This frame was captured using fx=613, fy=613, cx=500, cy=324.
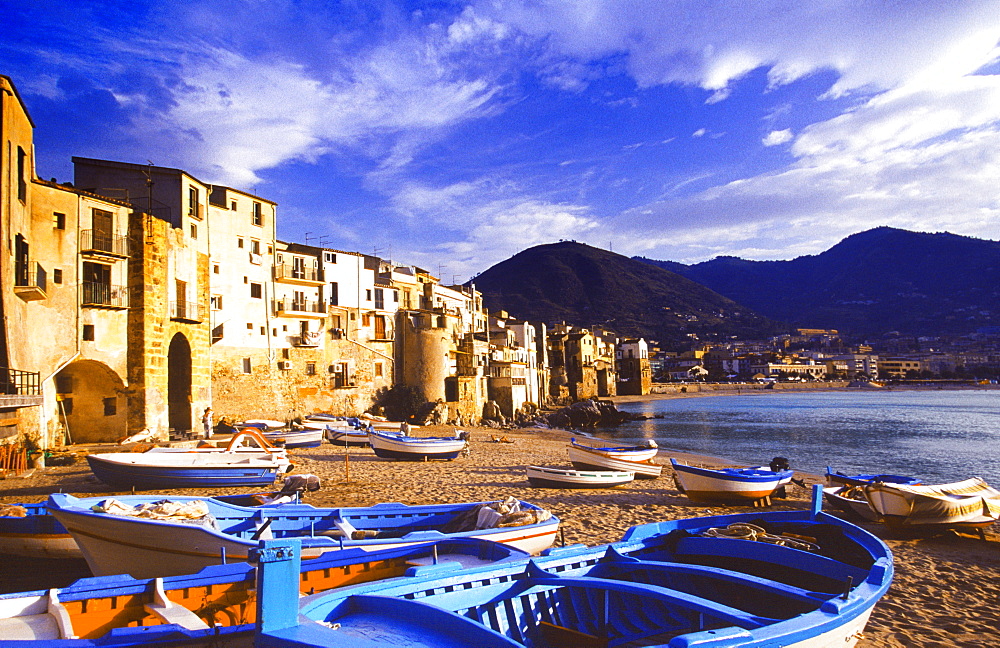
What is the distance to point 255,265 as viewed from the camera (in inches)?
1417

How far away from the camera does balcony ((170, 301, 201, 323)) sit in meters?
28.6

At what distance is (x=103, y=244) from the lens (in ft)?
84.5

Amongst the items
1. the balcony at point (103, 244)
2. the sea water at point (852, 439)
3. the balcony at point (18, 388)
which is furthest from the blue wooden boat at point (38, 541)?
the sea water at point (852, 439)

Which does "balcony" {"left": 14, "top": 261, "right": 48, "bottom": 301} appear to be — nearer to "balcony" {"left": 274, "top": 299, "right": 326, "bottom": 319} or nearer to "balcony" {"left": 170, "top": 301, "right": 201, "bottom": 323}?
"balcony" {"left": 170, "top": 301, "right": 201, "bottom": 323}

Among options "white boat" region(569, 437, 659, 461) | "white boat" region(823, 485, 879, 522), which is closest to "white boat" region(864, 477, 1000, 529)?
"white boat" region(823, 485, 879, 522)

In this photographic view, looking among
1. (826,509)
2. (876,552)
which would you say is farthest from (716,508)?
(876,552)

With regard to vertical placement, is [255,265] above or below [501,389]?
above

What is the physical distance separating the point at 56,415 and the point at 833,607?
91.7ft

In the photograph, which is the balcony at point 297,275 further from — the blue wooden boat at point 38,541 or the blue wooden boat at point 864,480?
the blue wooden boat at point 864,480

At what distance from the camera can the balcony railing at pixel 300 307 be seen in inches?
1462

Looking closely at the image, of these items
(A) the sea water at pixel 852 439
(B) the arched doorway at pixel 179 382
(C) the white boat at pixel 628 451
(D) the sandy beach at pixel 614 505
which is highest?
(B) the arched doorway at pixel 179 382

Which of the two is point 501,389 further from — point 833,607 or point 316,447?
point 833,607

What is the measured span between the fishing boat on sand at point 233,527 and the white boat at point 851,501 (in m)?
8.54

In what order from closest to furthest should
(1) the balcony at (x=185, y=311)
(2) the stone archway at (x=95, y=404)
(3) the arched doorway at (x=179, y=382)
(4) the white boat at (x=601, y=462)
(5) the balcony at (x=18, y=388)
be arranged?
(5) the balcony at (x=18, y=388) < (4) the white boat at (x=601, y=462) < (2) the stone archway at (x=95, y=404) < (1) the balcony at (x=185, y=311) < (3) the arched doorway at (x=179, y=382)
